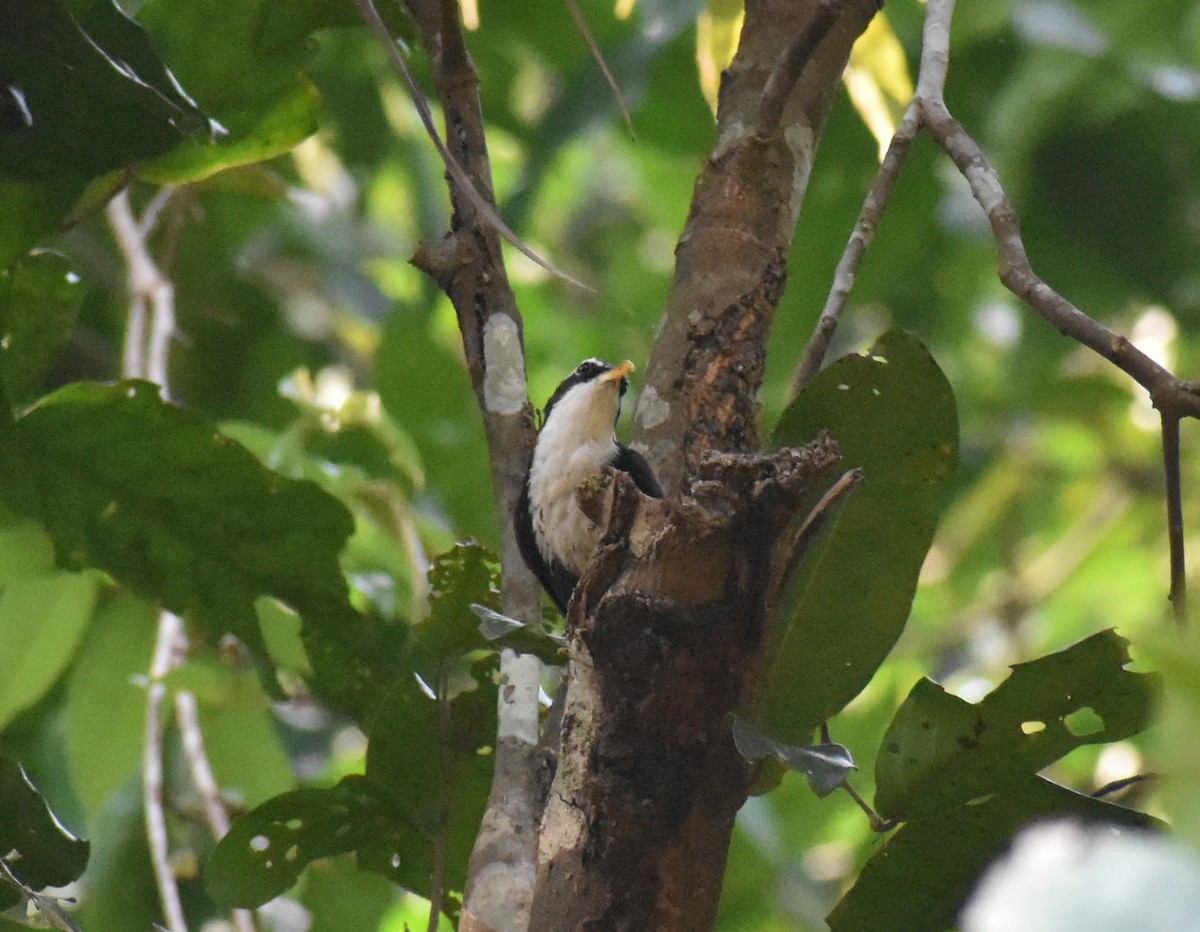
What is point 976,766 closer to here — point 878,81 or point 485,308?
point 485,308

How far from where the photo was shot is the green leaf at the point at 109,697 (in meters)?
2.96

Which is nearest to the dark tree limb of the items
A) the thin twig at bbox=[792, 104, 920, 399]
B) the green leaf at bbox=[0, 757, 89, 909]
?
the thin twig at bbox=[792, 104, 920, 399]

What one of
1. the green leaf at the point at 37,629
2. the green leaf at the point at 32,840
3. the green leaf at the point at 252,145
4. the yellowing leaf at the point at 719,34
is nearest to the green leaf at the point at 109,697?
the green leaf at the point at 37,629

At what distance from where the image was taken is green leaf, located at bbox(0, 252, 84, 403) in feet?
8.95

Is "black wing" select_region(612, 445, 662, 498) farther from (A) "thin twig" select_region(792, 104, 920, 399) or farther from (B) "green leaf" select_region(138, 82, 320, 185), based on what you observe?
(B) "green leaf" select_region(138, 82, 320, 185)

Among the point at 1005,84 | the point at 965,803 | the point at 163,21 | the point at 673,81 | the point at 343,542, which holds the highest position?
the point at 1005,84

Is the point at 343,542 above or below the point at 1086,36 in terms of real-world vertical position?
below

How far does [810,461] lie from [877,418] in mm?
351

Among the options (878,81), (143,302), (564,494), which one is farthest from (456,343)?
(878,81)

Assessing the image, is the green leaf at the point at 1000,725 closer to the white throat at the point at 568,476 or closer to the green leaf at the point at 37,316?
the white throat at the point at 568,476

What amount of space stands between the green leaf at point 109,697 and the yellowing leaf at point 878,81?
6.30ft

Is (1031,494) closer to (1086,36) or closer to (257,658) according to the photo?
(1086,36)

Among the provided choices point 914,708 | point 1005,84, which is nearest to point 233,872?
point 914,708

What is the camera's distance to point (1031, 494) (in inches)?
240
